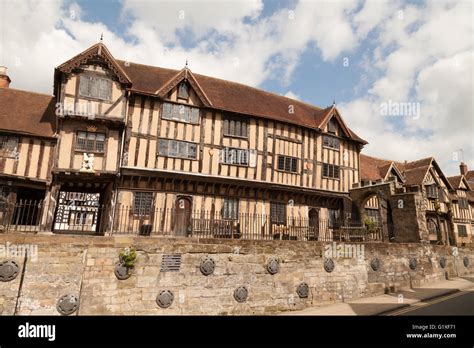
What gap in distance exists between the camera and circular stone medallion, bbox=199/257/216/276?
10.8m

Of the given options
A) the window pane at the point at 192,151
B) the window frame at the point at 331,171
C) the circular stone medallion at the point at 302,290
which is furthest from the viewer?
the window frame at the point at 331,171

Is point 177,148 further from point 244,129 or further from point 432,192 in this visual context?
point 432,192

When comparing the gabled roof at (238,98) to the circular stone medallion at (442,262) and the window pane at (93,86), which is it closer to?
the window pane at (93,86)

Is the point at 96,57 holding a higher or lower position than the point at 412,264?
higher

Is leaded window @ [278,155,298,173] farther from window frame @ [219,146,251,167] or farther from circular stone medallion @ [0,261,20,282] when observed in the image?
circular stone medallion @ [0,261,20,282]

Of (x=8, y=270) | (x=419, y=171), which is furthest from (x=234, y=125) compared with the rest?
(x=419, y=171)

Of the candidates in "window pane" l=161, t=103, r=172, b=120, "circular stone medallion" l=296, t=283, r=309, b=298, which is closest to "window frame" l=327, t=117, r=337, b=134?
"window pane" l=161, t=103, r=172, b=120

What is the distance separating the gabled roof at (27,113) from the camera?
15.2 m

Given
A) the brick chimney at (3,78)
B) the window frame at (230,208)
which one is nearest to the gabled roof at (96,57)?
the brick chimney at (3,78)

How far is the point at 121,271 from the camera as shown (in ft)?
31.7

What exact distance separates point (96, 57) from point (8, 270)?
11229 millimetres

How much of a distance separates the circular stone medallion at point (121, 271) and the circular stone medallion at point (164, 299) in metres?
1.27

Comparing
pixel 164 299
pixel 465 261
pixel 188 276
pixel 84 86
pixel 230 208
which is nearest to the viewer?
pixel 164 299
